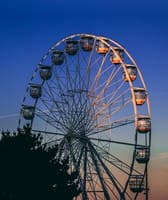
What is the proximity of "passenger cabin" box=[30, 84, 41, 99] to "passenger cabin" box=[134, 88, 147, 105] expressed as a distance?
996 cm

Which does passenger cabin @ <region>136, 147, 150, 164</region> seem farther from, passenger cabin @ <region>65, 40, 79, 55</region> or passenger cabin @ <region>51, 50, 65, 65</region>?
passenger cabin @ <region>51, 50, 65, 65</region>

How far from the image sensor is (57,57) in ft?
165

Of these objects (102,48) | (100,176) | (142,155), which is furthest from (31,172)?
(102,48)

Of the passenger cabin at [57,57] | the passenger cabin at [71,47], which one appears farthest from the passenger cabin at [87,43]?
the passenger cabin at [57,57]

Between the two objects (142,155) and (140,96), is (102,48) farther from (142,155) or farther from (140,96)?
(142,155)

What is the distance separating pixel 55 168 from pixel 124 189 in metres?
7.14

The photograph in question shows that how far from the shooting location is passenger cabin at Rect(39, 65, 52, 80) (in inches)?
1976

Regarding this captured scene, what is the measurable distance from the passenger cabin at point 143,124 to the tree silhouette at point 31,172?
729 centimetres

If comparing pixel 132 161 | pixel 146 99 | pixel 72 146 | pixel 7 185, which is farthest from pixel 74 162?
pixel 7 185

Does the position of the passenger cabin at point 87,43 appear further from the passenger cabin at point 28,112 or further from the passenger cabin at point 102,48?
the passenger cabin at point 28,112

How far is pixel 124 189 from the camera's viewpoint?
41.8m

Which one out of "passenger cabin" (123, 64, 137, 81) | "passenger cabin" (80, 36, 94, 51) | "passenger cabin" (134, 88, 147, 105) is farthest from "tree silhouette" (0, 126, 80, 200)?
"passenger cabin" (80, 36, 94, 51)

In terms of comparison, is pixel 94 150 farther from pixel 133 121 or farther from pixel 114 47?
pixel 114 47

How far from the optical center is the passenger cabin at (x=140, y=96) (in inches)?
1713
